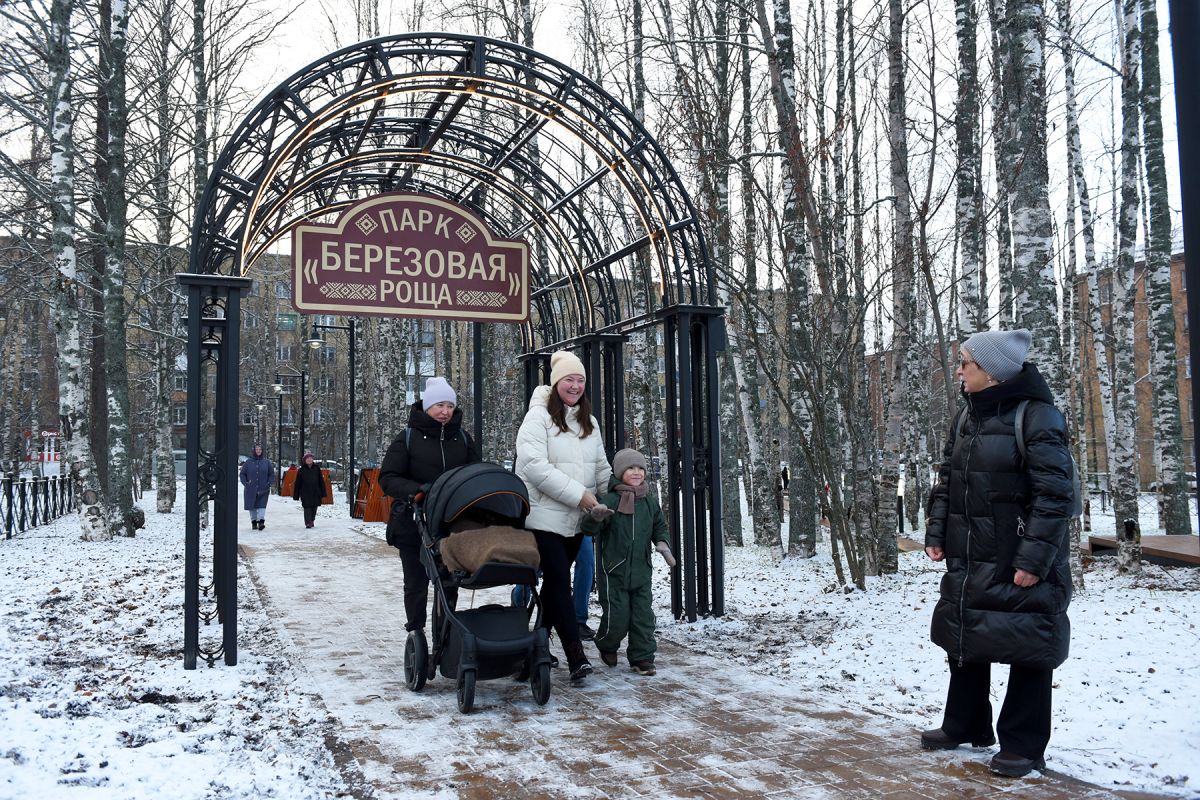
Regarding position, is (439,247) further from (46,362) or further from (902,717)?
(46,362)

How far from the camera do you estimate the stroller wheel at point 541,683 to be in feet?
18.4

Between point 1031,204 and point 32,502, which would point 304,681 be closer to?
point 1031,204

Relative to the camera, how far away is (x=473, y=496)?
18.2 feet

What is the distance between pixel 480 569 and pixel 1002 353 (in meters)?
3.03

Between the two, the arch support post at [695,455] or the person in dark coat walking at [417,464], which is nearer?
the person in dark coat walking at [417,464]

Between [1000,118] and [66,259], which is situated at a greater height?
[1000,118]

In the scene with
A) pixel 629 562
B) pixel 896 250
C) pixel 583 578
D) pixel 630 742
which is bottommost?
pixel 630 742

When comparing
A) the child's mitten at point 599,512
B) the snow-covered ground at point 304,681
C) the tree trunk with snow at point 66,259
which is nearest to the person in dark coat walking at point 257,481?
the tree trunk with snow at point 66,259

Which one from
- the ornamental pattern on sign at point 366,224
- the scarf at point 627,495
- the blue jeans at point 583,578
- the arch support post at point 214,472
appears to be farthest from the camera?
the ornamental pattern on sign at point 366,224

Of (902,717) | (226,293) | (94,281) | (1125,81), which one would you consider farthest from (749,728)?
(94,281)

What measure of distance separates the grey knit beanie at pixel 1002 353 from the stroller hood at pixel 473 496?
2.74m

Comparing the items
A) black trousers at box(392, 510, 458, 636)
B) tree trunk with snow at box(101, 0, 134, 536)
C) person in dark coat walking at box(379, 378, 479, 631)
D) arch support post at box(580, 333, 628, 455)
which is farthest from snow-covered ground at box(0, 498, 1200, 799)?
tree trunk with snow at box(101, 0, 134, 536)

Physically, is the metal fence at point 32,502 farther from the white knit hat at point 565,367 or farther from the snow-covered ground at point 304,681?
the white knit hat at point 565,367

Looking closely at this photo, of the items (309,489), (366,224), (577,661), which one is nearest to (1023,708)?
(577,661)
